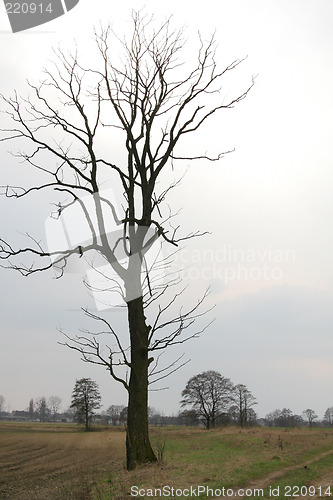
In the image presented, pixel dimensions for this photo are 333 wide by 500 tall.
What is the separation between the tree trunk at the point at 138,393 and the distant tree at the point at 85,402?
215 ft

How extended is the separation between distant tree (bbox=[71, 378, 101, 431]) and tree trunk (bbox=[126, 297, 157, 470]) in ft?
215

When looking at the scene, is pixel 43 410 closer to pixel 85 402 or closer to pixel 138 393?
pixel 85 402

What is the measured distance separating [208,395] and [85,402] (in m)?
20.9

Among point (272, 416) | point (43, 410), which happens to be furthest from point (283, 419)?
point (43, 410)

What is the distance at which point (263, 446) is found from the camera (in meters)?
15.9

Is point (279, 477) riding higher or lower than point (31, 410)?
higher

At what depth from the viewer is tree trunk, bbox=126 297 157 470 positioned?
9.53 meters

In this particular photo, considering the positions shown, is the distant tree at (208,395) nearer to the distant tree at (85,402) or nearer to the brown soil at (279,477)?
the distant tree at (85,402)

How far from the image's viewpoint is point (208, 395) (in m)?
65.5

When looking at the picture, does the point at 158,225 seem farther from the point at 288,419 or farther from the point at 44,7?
the point at 288,419

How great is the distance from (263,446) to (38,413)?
149879mm

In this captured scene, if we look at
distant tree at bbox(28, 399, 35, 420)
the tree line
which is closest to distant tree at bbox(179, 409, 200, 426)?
the tree line

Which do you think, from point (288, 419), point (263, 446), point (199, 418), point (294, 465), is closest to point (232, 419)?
point (199, 418)

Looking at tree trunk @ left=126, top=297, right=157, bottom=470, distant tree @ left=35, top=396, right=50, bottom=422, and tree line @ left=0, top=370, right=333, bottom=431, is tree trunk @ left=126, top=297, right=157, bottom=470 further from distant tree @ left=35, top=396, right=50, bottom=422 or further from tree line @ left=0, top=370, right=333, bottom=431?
distant tree @ left=35, top=396, right=50, bottom=422
